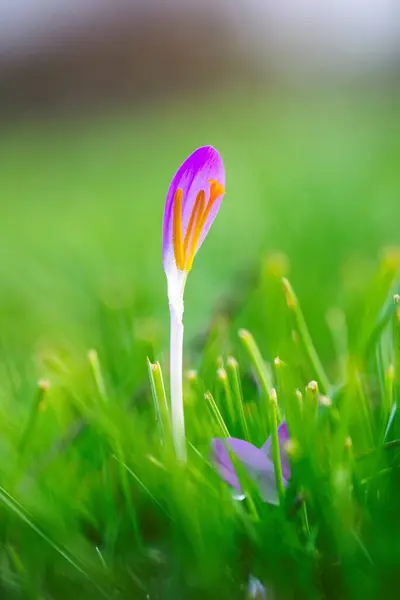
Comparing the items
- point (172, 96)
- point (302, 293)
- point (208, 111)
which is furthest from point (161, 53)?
point (302, 293)

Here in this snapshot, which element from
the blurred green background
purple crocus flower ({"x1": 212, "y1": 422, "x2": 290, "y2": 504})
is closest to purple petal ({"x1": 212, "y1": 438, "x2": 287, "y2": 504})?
purple crocus flower ({"x1": 212, "y1": 422, "x2": 290, "y2": 504})

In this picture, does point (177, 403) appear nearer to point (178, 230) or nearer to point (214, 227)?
point (178, 230)

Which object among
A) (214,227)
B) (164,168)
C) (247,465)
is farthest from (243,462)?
(164,168)

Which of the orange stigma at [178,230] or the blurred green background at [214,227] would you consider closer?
the orange stigma at [178,230]

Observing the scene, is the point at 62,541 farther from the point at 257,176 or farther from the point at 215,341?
the point at 257,176

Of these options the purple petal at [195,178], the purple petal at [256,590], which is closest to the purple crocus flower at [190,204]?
the purple petal at [195,178]

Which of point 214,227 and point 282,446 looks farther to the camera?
point 214,227

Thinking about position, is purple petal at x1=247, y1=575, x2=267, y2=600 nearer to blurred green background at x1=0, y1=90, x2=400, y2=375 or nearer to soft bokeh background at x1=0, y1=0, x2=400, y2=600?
soft bokeh background at x1=0, y1=0, x2=400, y2=600

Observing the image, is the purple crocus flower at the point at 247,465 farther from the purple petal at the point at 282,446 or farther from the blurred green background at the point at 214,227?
the blurred green background at the point at 214,227
